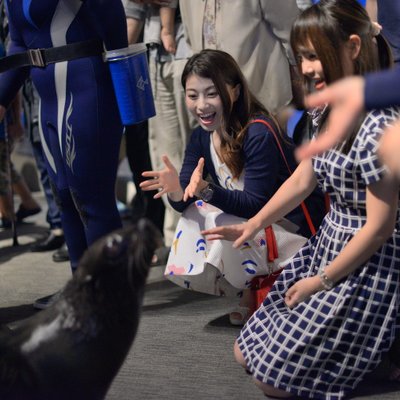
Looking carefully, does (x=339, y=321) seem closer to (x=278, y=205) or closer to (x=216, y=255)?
(x=278, y=205)

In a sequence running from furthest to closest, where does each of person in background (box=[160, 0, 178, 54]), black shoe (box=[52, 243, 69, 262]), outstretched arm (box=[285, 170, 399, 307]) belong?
1. black shoe (box=[52, 243, 69, 262])
2. person in background (box=[160, 0, 178, 54])
3. outstretched arm (box=[285, 170, 399, 307])

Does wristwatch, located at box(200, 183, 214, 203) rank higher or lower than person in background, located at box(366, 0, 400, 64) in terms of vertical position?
lower

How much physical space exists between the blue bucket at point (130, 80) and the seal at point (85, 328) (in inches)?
38.8

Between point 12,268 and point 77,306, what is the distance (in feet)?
7.05

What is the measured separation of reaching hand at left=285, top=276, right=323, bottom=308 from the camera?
6.88 ft

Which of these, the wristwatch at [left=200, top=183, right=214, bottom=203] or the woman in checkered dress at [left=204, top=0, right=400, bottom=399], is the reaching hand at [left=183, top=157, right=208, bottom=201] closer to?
the wristwatch at [left=200, top=183, right=214, bottom=203]

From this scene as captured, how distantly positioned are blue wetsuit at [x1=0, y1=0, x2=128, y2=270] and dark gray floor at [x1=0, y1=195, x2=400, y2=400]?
1.42 ft

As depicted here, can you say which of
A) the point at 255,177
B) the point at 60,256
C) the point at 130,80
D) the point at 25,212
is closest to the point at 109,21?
the point at 130,80

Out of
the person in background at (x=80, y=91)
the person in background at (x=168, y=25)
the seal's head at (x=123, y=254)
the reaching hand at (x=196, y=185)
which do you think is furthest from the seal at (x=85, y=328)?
the person in background at (x=168, y=25)

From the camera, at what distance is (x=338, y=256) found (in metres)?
2.04

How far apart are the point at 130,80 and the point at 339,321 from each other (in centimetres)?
104

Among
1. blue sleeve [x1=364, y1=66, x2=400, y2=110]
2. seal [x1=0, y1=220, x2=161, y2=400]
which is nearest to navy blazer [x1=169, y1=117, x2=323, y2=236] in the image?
seal [x1=0, y1=220, x2=161, y2=400]

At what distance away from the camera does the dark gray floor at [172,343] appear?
225 centimetres

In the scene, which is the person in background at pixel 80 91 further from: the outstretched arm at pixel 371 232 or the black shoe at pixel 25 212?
the black shoe at pixel 25 212
